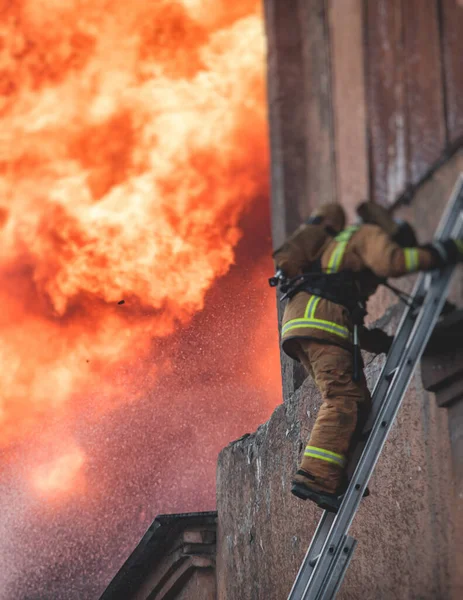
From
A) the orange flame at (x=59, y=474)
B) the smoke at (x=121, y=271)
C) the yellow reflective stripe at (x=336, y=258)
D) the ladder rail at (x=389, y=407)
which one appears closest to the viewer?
the ladder rail at (x=389, y=407)

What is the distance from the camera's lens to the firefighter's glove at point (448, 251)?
344cm

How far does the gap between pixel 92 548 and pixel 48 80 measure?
228 inches

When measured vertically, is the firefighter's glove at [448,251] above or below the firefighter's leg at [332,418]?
above

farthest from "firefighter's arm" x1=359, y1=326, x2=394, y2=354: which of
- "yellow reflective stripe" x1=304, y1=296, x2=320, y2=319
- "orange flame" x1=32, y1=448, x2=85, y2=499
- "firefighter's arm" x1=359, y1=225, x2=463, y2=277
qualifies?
"orange flame" x1=32, y1=448, x2=85, y2=499

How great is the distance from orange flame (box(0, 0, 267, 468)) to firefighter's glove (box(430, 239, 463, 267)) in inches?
193

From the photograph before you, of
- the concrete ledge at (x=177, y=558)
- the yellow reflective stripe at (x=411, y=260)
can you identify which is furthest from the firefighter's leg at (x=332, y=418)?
the concrete ledge at (x=177, y=558)

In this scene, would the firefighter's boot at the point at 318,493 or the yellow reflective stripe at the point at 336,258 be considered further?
the firefighter's boot at the point at 318,493

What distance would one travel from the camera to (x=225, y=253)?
31.2ft

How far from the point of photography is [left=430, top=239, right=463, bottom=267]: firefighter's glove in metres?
3.44

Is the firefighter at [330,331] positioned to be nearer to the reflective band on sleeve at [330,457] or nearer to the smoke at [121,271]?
the reflective band on sleeve at [330,457]

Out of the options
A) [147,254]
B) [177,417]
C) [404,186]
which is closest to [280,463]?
[404,186]

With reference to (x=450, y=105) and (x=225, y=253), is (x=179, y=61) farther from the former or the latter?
(x=450, y=105)

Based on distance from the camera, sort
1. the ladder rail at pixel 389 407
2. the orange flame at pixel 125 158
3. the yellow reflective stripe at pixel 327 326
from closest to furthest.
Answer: the ladder rail at pixel 389 407 → the yellow reflective stripe at pixel 327 326 → the orange flame at pixel 125 158

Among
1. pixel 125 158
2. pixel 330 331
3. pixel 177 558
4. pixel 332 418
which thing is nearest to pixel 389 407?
pixel 332 418
